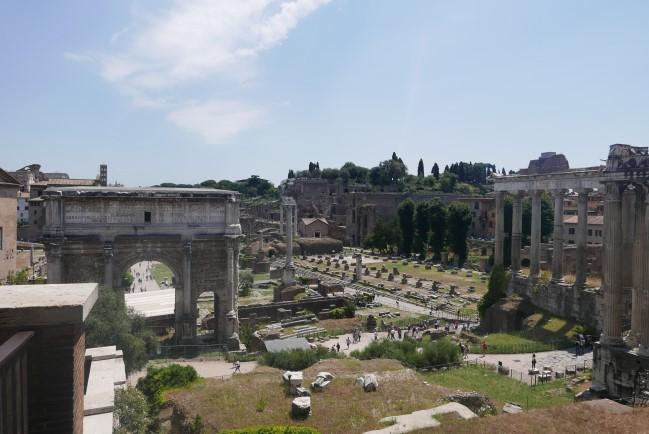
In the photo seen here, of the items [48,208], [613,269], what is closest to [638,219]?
[613,269]

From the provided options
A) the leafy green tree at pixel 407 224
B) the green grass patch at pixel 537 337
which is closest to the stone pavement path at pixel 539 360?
the green grass patch at pixel 537 337

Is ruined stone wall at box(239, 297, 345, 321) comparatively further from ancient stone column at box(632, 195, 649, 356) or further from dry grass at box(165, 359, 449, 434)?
ancient stone column at box(632, 195, 649, 356)

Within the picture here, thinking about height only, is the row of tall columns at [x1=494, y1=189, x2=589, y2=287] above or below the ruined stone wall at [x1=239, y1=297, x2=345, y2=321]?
above

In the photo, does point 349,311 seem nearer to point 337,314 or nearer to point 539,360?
point 337,314

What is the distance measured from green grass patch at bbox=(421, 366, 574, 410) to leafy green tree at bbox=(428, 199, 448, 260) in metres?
41.3

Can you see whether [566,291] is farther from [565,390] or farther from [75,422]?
[75,422]

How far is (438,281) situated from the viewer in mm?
47125

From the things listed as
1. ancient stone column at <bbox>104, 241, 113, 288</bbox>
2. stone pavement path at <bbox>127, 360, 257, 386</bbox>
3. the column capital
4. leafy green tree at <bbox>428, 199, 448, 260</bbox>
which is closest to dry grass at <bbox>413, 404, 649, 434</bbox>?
stone pavement path at <bbox>127, 360, 257, 386</bbox>

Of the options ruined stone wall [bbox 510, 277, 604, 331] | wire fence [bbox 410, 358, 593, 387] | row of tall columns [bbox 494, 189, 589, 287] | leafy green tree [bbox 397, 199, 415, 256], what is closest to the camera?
wire fence [bbox 410, 358, 593, 387]

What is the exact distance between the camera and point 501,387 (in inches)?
686

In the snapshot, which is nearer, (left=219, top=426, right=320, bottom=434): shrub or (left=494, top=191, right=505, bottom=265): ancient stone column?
(left=219, top=426, right=320, bottom=434): shrub

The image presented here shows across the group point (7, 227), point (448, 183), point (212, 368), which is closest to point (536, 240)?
point (212, 368)

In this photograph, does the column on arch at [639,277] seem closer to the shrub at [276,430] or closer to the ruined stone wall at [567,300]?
the ruined stone wall at [567,300]

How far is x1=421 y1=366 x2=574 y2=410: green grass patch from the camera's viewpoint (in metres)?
15.9
